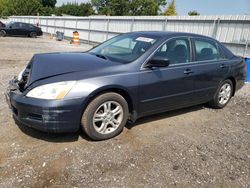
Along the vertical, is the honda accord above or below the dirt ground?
above

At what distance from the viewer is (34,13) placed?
56344 mm

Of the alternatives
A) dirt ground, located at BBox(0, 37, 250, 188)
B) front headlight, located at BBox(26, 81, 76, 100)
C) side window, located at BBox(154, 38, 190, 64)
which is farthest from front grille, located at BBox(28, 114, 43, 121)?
side window, located at BBox(154, 38, 190, 64)

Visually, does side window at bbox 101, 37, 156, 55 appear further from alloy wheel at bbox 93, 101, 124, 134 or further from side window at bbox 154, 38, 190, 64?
alloy wheel at bbox 93, 101, 124, 134

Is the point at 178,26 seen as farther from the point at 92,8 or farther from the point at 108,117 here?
the point at 92,8

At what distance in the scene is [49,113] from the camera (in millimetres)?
3506

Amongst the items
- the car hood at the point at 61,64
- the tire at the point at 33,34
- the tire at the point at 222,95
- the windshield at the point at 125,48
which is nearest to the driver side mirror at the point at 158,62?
the windshield at the point at 125,48

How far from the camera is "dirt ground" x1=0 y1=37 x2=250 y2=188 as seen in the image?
3.16 metres

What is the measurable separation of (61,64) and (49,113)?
875 millimetres

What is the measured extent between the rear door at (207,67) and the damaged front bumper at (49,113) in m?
2.40

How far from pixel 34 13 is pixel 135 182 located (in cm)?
5882

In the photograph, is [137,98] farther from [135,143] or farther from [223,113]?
[223,113]

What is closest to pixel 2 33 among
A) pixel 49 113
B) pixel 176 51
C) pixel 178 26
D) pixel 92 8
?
pixel 178 26

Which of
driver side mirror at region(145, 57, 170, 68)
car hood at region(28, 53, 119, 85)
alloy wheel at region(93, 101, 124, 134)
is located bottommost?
alloy wheel at region(93, 101, 124, 134)

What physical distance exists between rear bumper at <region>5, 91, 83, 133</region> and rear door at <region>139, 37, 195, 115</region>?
1.09 metres
